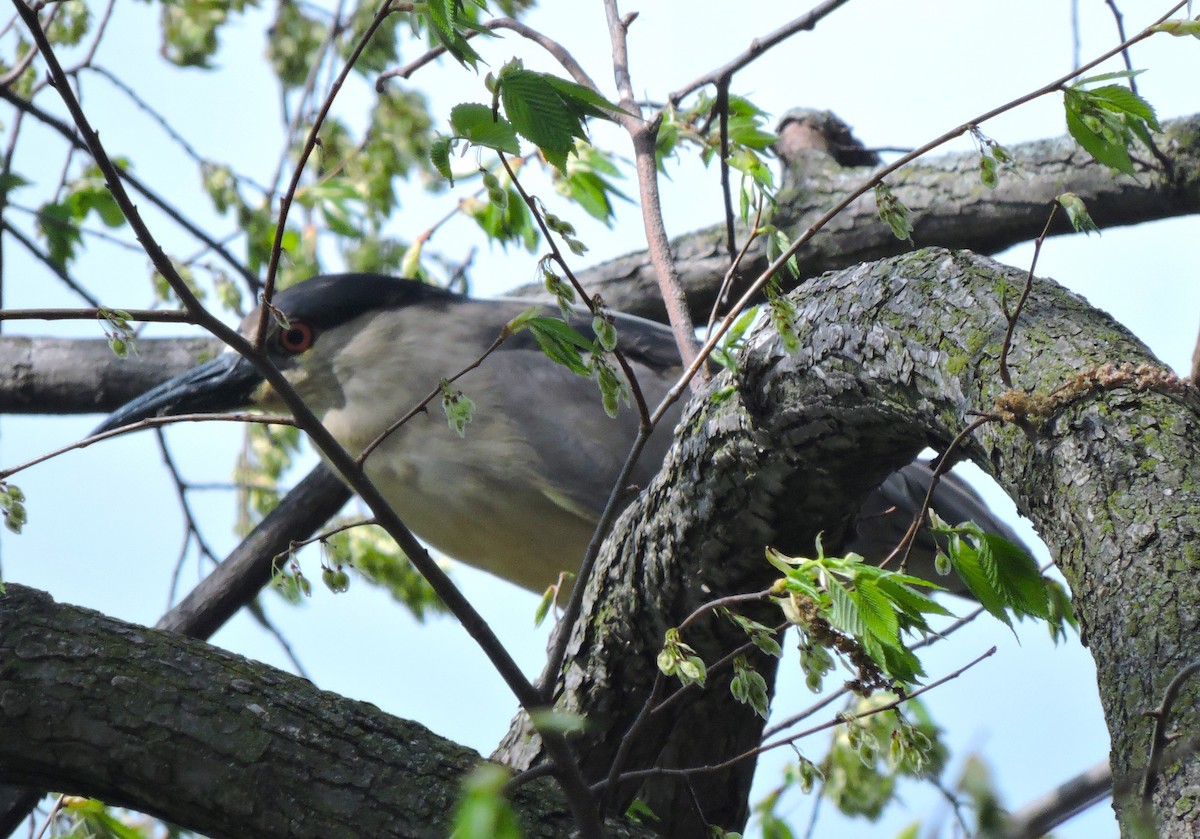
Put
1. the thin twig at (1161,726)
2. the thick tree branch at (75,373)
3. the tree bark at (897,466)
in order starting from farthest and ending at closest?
the thick tree branch at (75,373)
the tree bark at (897,466)
the thin twig at (1161,726)

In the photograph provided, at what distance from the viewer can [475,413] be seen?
9.82 ft

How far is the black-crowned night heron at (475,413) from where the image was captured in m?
2.95

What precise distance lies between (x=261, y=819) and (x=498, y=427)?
1.61m

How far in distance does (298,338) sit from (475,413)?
1.84ft

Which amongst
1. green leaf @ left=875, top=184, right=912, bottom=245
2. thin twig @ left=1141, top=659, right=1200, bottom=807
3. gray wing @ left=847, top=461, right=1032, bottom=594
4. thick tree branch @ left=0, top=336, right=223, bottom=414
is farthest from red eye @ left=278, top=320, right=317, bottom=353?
thin twig @ left=1141, top=659, right=1200, bottom=807

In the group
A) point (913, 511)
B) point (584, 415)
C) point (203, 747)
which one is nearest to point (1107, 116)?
point (203, 747)

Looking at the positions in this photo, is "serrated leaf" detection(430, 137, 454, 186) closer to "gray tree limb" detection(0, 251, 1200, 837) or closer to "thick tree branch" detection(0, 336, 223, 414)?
"gray tree limb" detection(0, 251, 1200, 837)

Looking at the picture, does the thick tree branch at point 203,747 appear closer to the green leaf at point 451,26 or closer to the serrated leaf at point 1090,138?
the green leaf at point 451,26

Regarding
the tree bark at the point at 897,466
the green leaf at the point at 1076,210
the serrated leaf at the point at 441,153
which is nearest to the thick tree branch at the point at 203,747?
the tree bark at the point at 897,466

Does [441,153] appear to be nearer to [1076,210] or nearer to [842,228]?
[1076,210]

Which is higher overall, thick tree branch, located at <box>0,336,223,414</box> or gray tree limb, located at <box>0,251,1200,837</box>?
thick tree branch, located at <box>0,336,223,414</box>

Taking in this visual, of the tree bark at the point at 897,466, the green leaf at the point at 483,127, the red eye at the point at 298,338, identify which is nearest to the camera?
the tree bark at the point at 897,466

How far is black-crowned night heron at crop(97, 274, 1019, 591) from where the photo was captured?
9.69 feet

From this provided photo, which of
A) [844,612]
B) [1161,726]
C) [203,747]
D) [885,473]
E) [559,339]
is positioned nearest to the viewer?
[1161,726]
